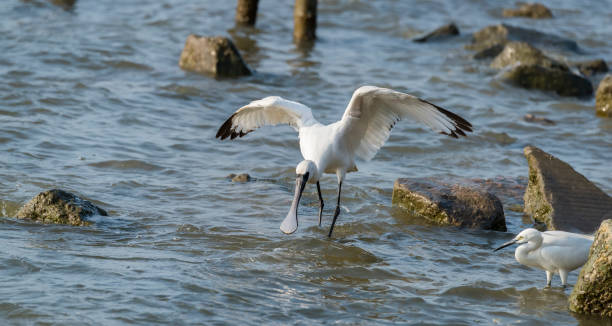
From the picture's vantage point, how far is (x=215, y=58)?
12867 millimetres

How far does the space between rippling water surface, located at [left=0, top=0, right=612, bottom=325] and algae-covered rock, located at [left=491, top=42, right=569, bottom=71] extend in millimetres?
410

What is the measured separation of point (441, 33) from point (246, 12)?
160 inches

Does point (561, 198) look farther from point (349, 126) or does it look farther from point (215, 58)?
point (215, 58)

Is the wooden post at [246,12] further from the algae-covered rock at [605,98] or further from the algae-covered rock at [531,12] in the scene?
the algae-covered rock at [605,98]

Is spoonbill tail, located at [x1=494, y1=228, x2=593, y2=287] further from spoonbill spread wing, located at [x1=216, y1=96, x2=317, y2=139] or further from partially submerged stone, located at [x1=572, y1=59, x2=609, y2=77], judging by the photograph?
partially submerged stone, located at [x1=572, y1=59, x2=609, y2=77]

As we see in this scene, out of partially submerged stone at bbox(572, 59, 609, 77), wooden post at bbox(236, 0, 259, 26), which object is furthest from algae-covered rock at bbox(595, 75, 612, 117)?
wooden post at bbox(236, 0, 259, 26)

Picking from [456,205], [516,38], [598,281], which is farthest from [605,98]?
[598,281]

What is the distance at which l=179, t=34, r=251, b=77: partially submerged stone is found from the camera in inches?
508

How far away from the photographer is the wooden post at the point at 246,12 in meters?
16.7

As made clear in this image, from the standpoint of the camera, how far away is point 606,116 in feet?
39.7

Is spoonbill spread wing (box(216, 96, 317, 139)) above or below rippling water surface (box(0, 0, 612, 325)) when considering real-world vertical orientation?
above

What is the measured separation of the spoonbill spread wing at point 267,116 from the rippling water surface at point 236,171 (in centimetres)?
62

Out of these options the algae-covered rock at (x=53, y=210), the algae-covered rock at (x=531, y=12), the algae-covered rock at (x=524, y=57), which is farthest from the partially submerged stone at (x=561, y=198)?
the algae-covered rock at (x=531, y=12)

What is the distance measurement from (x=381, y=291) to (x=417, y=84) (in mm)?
8119
